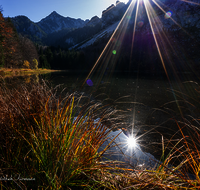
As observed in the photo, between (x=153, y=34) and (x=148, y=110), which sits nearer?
(x=148, y=110)

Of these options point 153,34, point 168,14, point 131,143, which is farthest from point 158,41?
point 131,143

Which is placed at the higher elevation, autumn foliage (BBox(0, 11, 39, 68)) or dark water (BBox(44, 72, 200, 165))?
autumn foliage (BBox(0, 11, 39, 68))

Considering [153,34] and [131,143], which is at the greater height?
[153,34]

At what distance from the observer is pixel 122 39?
93688mm

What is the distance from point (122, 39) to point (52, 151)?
104 metres

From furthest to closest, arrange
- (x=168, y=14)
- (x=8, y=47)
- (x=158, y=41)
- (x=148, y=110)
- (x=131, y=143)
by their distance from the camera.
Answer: (x=168, y=14), (x=158, y=41), (x=8, y=47), (x=148, y=110), (x=131, y=143)

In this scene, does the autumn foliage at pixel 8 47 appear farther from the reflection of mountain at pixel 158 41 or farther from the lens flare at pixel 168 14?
the lens flare at pixel 168 14

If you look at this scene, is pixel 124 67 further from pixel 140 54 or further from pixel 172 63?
pixel 172 63

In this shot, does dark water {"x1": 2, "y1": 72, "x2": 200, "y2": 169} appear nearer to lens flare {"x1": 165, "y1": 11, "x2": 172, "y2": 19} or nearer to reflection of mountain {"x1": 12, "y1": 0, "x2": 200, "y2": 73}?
reflection of mountain {"x1": 12, "y1": 0, "x2": 200, "y2": 73}

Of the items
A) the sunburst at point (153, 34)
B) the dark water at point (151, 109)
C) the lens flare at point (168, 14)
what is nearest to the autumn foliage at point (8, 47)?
the dark water at point (151, 109)

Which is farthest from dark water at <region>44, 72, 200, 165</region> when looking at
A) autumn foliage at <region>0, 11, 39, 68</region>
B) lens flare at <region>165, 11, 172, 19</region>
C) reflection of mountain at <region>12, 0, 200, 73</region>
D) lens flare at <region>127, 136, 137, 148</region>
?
lens flare at <region>165, 11, 172, 19</region>

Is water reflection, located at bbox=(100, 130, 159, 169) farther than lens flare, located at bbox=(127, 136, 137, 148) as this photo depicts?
No

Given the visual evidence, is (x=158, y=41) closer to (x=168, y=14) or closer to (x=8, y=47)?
(x=168, y=14)

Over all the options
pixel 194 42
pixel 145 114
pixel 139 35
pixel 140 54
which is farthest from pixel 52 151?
pixel 139 35
